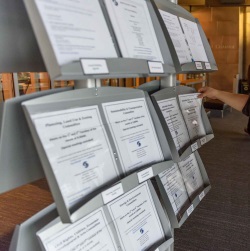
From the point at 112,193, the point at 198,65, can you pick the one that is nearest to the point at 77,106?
the point at 112,193

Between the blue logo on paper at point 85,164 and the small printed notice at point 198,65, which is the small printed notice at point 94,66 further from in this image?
the small printed notice at point 198,65

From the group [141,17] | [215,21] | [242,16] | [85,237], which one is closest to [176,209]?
[85,237]

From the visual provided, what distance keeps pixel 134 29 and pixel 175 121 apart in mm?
545

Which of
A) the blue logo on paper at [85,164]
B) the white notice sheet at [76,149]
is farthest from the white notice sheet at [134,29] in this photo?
the blue logo on paper at [85,164]

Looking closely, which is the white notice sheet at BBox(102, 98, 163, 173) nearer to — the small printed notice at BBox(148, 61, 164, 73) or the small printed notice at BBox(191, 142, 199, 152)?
the small printed notice at BBox(148, 61, 164, 73)

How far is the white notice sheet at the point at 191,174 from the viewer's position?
1643mm

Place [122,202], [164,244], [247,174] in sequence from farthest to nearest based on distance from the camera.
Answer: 1. [247,174]
2. [164,244]
3. [122,202]

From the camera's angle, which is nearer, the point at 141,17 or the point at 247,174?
the point at 141,17

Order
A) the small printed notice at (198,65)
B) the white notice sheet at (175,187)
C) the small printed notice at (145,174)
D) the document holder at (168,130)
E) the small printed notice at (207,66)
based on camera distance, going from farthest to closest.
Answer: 1. the small printed notice at (207,66)
2. the small printed notice at (198,65)
3. the white notice sheet at (175,187)
4. the document holder at (168,130)
5. the small printed notice at (145,174)

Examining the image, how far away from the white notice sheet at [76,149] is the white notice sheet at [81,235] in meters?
0.14

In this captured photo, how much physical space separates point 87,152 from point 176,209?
676 millimetres

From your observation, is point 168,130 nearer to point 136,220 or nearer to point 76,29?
point 136,220

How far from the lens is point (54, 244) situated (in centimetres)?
89

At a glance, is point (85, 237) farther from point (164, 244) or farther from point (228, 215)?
point (228, 215)
